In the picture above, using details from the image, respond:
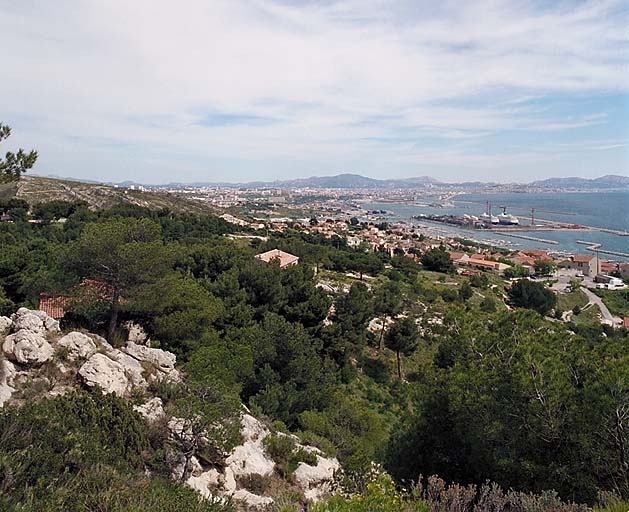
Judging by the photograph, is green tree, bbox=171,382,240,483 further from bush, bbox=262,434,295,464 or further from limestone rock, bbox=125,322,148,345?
limestone rock, bbox=125,322,148,345

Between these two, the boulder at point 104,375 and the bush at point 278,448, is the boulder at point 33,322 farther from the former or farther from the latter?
the bush at point 278,448

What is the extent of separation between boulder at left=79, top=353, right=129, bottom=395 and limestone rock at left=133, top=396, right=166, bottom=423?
1.64ft

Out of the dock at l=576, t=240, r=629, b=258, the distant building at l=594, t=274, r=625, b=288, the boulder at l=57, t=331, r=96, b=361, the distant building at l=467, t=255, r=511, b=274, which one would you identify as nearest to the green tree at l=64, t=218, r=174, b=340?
the boulder at l=57, t=331, r=96, b=361

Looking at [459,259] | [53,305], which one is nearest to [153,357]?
[53,305]

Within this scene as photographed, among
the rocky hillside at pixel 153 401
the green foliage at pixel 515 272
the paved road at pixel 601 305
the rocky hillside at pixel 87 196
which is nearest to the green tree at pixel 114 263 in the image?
the rocky hillside at pixel 153 401

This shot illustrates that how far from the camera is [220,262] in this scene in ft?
61.8

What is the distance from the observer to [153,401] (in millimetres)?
8398

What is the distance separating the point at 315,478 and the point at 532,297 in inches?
1113

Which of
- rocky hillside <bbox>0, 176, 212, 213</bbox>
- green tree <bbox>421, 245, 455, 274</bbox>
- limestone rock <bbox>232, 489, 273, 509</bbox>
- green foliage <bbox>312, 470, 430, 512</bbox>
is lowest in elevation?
green tree <bbox>421, 245, 455, 274</bbox>

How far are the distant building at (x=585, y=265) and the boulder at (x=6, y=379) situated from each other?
192 ft

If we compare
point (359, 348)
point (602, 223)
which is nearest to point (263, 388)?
point (359, 348)

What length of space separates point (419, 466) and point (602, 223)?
125697mm

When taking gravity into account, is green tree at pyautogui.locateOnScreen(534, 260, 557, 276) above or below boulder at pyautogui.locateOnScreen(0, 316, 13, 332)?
below

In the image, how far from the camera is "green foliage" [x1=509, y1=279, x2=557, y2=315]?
3188cm
